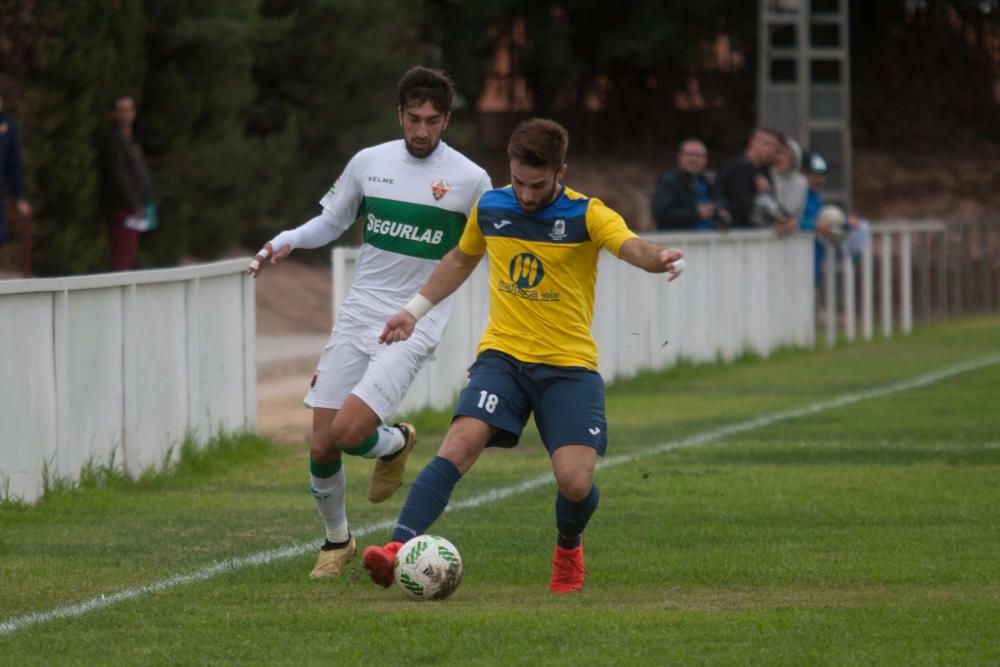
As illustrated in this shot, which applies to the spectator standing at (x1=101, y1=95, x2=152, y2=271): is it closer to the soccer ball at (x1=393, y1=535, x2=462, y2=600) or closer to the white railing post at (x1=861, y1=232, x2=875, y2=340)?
the white railing post at (x1=861, y1=232, x2=875, y2=340)

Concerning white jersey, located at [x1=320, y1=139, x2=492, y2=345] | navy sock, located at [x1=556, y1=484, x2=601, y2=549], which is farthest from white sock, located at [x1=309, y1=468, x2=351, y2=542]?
navy sock, located at [x1=556, y1=484, x2=601, y2=549]

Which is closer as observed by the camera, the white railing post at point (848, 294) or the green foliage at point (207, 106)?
the green foliage at point (207, 106)

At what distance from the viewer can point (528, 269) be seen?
27.5 ft

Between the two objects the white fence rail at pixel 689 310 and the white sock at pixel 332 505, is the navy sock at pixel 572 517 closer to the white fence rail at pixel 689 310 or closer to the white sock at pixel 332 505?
the white sock at pixel 332 505

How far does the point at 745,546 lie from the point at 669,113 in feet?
122

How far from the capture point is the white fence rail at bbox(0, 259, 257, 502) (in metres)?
11.0

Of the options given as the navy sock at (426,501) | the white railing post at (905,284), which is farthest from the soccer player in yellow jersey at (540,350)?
the white railing post at (905,284)

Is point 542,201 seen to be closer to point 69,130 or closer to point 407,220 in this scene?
point 407,220

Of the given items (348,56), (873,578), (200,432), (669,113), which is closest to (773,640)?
(873,578)

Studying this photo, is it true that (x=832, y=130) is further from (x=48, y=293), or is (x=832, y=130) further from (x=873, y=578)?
(x=873, y=578)

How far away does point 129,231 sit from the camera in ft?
70.0

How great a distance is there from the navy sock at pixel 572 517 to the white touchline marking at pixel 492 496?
153cm

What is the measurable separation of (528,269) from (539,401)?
520 mm

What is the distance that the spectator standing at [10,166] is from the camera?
18266 millimetres
